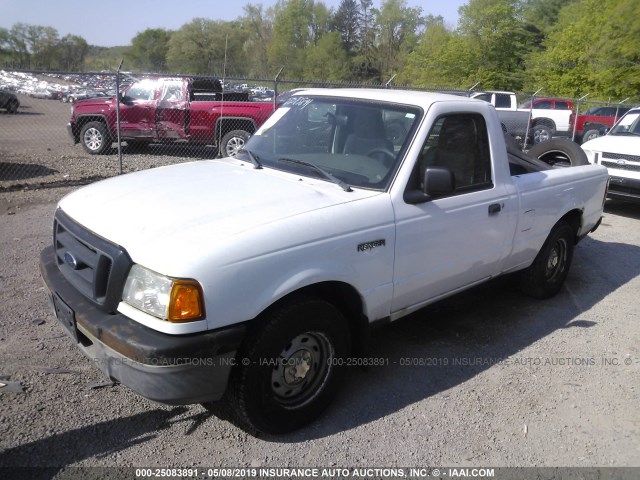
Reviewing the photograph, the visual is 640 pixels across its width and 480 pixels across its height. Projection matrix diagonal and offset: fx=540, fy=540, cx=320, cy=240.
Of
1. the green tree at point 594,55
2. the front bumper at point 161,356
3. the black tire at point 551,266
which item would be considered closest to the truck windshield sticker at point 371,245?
the front bumper at point 161,356

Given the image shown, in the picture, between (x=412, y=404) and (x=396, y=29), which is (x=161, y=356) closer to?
(x=412, y=404)

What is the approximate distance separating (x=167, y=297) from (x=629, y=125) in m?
9.95

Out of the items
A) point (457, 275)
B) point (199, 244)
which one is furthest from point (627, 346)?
point (199, 244)

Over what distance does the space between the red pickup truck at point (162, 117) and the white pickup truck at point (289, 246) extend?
7947 millimetres

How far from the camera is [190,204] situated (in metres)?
3.00

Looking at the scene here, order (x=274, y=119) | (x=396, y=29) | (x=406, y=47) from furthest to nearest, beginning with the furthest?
(x=396, y=29) < (x=406, y=47) < (x=274, y=119)

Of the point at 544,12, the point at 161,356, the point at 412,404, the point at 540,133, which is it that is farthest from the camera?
the point at 544,12

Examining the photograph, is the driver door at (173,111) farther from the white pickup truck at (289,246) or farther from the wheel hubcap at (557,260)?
the wheel hubcap at (557,260)

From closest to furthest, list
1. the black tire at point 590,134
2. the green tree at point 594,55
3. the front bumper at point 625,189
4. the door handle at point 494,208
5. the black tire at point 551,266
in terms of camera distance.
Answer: the door handle at point 494,208 < the black tire at point 551,266 < the front bumper at point 625,189 < the black tire at point 590,134 < the green tree at point 594,55

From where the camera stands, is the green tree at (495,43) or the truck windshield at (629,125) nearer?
the truck windshield at (629,125)

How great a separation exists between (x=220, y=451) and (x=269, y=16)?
8540cm

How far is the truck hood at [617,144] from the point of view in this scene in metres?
8.90

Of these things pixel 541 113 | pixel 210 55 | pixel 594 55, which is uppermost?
pixel 594 55

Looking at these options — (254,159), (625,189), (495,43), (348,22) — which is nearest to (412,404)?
(254,159)
